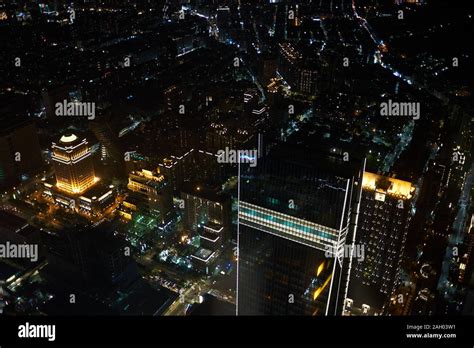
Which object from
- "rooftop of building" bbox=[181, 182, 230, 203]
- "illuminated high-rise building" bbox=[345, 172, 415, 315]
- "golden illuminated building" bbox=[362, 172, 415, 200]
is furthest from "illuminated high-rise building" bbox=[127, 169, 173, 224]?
"golden illuminated building" bbox=[362, 172, 415, 200]

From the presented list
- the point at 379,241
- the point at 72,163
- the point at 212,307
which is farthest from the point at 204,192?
the point at 379,241

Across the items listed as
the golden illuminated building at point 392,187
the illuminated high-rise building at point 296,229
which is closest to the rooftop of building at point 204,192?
the golden illuminated building at point 392,187

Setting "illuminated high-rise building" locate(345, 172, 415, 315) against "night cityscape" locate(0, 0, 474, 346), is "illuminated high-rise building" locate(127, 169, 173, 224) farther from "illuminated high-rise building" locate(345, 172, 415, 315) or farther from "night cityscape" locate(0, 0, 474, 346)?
"illuminated high-rise building" locate(345, 172, 415, 315)

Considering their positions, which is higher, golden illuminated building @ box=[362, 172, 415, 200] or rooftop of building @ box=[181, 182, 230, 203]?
golden illuminated building @ box=[362, 172, 415, 200]

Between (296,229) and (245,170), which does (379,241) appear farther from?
(245,170)

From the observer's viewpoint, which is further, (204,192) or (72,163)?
(72,163)

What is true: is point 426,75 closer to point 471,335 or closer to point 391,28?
point 391,28

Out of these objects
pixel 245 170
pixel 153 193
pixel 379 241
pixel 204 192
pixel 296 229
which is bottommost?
pixel 153 193
